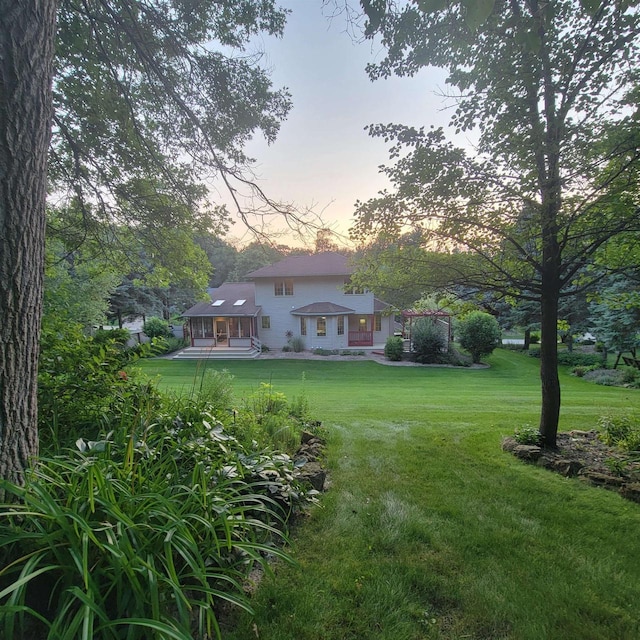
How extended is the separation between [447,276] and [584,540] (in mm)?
2870

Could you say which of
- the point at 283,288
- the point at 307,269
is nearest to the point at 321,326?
the point at 283,288

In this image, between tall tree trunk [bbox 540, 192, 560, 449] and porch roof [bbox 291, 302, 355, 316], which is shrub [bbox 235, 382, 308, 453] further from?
porch roof [bbox 291, 302, 355, 316]

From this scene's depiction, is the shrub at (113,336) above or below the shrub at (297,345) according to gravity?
above

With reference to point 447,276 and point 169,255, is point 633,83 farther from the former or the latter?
point 169,255

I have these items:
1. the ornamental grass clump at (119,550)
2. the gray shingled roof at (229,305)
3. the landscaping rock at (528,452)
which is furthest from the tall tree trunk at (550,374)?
the gray shingled roof at (229,305)

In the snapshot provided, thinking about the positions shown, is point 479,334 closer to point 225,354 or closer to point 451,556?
point 225,354

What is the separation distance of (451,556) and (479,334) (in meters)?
16.9

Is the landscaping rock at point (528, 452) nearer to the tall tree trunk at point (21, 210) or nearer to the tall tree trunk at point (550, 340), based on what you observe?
the tall tree trunk at point (550, 340)

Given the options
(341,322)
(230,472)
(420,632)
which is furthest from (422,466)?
(341,322)

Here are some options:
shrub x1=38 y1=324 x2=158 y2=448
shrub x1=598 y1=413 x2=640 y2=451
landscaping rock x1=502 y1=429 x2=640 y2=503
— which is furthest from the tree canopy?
shrub x1=38 y1=324 x2=158 y2=448

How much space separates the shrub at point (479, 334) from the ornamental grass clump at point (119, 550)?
17180 mm

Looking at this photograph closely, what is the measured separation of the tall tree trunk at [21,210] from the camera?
1.48 metres

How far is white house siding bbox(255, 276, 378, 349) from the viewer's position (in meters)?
20.0

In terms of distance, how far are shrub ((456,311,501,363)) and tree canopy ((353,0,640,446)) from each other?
1395 cm
